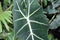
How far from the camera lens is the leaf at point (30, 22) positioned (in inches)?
52.7

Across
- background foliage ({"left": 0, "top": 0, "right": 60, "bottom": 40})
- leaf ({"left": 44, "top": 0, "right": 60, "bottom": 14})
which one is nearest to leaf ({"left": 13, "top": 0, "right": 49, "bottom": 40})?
background foliage ({"left": 0, "top": 0, "right": 60, "bottom": 40})

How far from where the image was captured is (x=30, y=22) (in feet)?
4.48

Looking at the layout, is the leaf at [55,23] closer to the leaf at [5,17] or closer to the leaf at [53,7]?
the leaf at [53,7]

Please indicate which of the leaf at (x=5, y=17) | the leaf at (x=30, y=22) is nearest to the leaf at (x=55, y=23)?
the leaf at (x=30, y=22)

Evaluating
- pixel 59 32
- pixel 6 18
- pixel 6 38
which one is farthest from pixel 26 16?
pixel 59 32

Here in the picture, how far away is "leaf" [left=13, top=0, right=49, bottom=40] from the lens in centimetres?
134

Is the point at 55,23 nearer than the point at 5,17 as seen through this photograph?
No

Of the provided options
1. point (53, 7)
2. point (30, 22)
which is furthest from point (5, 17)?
point (53, 7)

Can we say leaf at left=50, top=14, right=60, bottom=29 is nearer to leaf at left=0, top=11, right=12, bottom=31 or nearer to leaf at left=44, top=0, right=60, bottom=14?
leaf at left=44, top=0, right=60, bottom=14

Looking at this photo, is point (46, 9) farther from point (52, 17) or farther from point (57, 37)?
point (57, 37)

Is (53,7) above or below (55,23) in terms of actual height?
above

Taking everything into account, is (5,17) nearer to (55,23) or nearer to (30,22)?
(30,22)

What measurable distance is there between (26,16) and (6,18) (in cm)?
22

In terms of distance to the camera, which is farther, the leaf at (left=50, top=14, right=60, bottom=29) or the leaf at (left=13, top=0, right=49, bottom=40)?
the leaf at (left=50, top=14, right=60, bottom=29)
